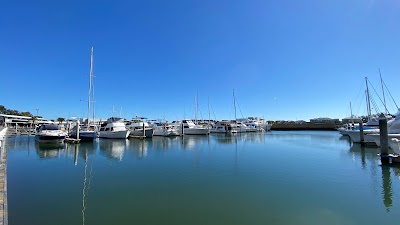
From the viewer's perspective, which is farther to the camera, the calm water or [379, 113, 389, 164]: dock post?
[379, 113, 389, 164]: dock post

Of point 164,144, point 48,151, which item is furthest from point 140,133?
point 48,151

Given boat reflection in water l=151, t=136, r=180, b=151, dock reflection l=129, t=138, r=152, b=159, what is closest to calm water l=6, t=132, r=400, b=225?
dock reflection l=129, t=138, r=152, b=159

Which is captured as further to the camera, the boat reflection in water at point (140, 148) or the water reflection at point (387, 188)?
the boat reflection in water at point (140, 148)

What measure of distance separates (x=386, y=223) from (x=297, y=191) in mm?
3861

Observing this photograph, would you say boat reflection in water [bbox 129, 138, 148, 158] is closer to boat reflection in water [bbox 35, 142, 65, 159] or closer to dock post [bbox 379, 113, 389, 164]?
boat reflection in water [bbox 35, 142, 65, 159]

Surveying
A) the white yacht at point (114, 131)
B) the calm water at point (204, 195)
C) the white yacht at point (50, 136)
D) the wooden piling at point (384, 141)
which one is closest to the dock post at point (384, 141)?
the wooden piling at point (384, 141)

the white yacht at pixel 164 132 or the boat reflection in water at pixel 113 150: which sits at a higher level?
the white yacht at pixel 164 132

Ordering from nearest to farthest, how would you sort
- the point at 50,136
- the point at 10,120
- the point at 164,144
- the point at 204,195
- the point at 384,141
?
the point at 204,195, the point at 384,141, the point at 50,136, the point at 164,144, the point at 10,120

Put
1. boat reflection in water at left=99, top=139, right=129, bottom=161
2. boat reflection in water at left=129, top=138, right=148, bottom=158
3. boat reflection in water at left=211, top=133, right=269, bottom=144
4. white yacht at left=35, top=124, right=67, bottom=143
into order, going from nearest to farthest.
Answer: boat reflection in water at left=99, top=139, right=129, bottom=161 → boat reflection in water at left=129, top=138, right=148, bottom=158 → white yacht at left=35, top=124, right=67, bottom=143 → boat reflection in water at left=211, top=133, right=269, bottom=144

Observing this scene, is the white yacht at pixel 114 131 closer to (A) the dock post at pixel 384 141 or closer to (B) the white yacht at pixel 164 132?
(B) the white yacht at pixel 164 132

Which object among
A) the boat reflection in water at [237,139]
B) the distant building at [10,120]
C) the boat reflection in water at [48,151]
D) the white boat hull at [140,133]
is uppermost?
the distant building at [10,120]

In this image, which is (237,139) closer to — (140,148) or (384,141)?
(140,148)

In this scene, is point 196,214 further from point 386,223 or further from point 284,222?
point 386,223

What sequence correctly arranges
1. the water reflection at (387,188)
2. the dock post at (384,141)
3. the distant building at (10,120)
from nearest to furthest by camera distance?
1. the water reflection at (387,188)
2. the dock post at (384,141)
3. the distant building at (10,120)
